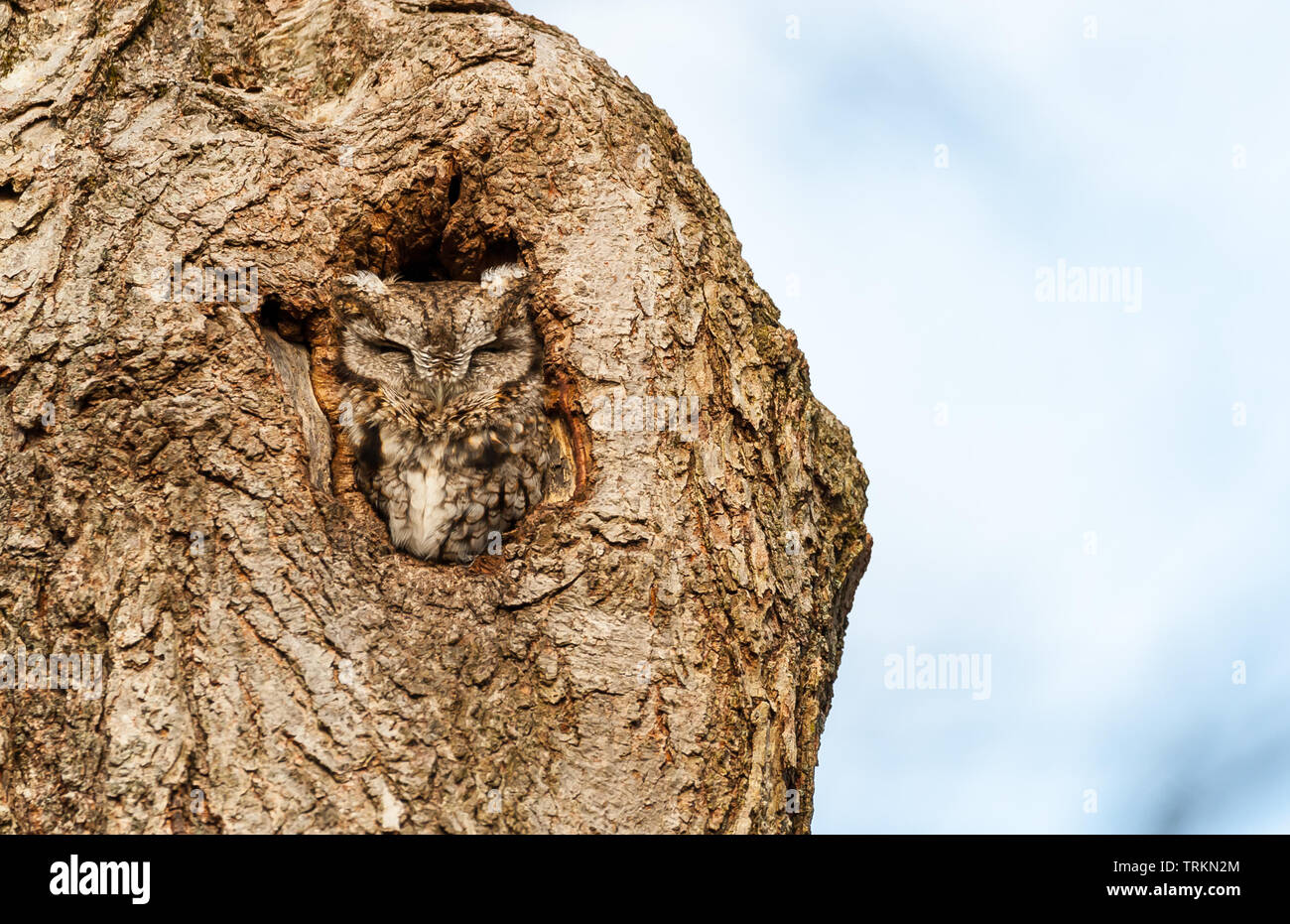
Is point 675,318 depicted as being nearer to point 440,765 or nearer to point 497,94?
point 497,94

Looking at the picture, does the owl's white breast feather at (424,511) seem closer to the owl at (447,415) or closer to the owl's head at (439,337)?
the owl at (447,415)

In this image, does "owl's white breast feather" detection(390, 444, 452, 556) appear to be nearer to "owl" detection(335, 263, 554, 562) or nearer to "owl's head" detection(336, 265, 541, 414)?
"owl" detection(335, 263, 554, 562)

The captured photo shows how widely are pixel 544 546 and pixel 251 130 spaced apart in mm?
1758

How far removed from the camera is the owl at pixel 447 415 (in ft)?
13.0

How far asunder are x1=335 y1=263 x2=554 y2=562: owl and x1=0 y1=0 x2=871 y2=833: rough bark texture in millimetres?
117

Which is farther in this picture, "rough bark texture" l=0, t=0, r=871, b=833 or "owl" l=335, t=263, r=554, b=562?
"owl" l=335, t=263, r=554, b=562

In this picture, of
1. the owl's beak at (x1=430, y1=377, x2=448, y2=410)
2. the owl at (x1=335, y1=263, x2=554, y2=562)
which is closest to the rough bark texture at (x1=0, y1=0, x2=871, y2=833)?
the owl at (x1=335, y1=263, x2=554, y2=562)

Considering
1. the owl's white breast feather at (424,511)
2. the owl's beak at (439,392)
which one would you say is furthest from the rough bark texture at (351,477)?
the owl's beak at (439,392)

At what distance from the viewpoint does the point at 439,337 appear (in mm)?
4141

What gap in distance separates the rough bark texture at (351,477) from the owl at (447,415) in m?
0.12

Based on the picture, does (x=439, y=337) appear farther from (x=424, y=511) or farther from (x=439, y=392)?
(x=424, y=511)

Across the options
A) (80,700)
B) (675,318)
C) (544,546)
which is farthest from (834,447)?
(80,700)

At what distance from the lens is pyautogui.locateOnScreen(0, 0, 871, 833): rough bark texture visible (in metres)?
3.02

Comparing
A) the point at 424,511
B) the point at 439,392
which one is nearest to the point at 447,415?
the point at 439,392
